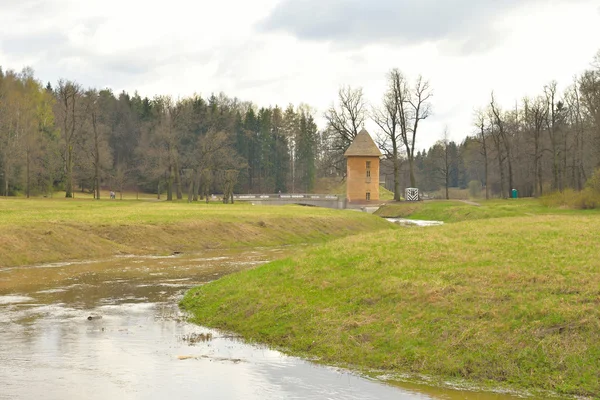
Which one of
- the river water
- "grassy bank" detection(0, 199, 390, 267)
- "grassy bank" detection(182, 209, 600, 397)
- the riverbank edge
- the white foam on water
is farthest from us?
"grassy bank" detection(0, 199, 390, 267)

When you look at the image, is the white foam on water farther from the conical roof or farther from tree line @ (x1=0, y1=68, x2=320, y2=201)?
the conical roof

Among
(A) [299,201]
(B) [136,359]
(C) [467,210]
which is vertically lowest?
(B) [136,359]

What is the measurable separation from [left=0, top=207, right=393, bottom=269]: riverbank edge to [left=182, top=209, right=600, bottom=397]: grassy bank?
637 inches

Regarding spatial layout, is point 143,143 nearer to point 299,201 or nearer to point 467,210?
point 299,201

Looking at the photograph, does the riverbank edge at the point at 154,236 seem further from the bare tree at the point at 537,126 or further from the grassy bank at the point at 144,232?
the bare tree at the point at 537,126

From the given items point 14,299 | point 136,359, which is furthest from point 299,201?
point 136,359

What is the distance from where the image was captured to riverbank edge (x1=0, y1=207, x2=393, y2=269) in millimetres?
36531

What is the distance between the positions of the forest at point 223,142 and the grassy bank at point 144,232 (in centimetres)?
3583

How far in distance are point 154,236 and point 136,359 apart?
29.1 m

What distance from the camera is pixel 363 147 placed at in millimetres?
100250

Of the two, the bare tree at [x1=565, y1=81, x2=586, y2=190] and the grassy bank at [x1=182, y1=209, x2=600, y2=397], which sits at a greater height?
the bare tree at [x1=565, y1=81, x2=586, y2=190]

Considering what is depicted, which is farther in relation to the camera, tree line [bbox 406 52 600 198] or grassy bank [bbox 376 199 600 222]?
tree line [bbox 406 52 600 198]

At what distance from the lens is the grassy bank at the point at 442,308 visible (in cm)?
1327

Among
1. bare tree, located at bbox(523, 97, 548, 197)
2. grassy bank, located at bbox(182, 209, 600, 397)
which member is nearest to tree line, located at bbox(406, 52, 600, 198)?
bare tree, located at bbox(523, 97, 548, 197)
